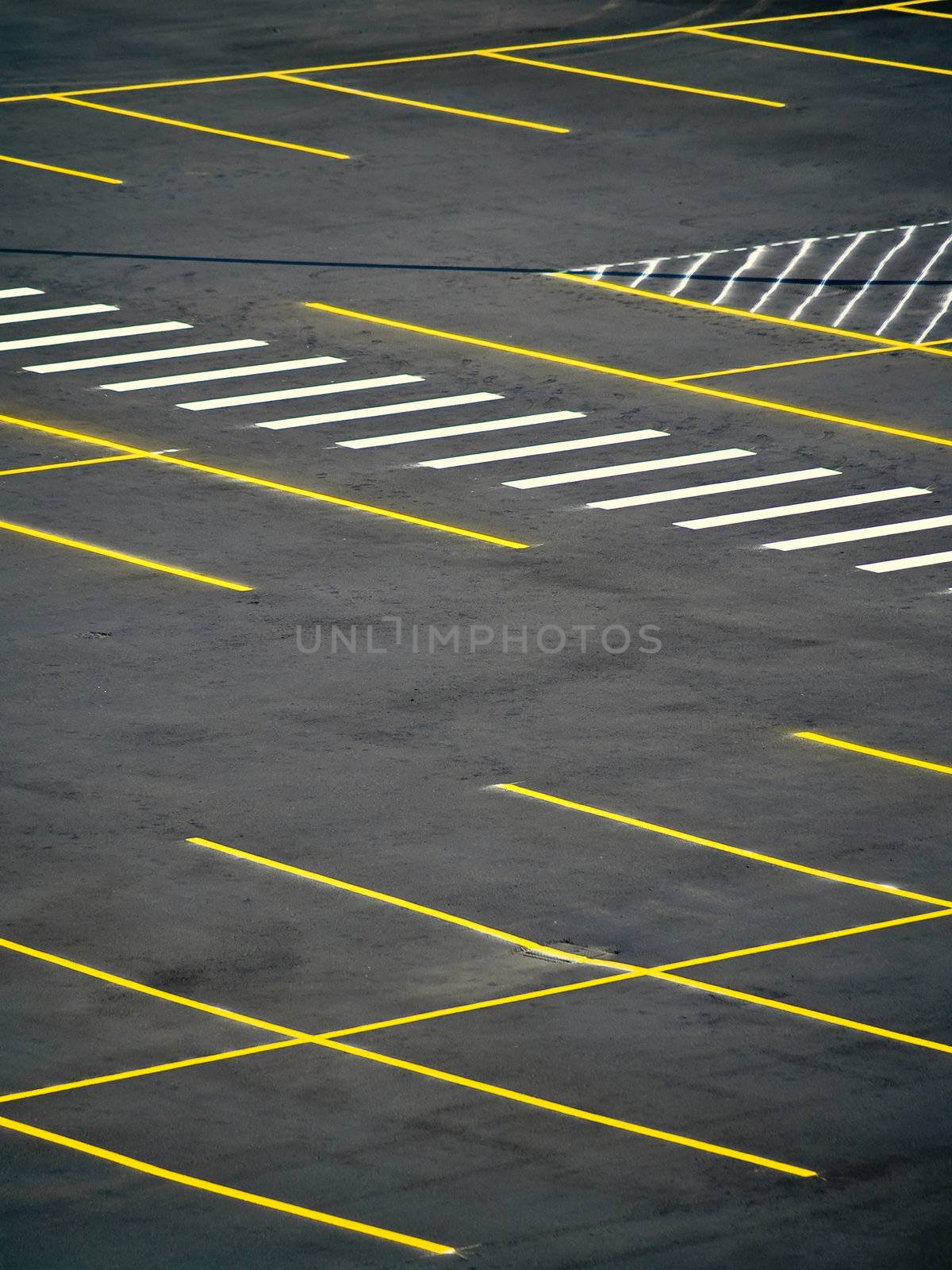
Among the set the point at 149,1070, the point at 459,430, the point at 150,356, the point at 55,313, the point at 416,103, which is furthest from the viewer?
the point at 416,103

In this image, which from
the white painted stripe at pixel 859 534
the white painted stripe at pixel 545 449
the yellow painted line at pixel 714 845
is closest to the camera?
the yellow painted line at pixel 714 845

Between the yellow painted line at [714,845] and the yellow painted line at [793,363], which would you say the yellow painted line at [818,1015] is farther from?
the yellow painted line at [793,363]

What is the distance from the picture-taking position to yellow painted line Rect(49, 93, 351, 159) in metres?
32.5

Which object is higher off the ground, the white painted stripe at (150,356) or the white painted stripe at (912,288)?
the white painted stripe at (912,288)

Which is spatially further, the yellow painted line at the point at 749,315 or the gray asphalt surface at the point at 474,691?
the yellow painted line at the point at 749,315

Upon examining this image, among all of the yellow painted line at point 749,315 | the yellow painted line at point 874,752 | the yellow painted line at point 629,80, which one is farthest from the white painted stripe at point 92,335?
the yellow painted line at point 874,752

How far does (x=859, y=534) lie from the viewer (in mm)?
21641

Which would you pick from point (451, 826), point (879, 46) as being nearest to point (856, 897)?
point (451, 826)

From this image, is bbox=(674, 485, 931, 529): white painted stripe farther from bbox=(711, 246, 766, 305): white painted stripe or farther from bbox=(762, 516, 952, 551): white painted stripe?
bbox=(711, 246, 766, 305): white painted stripe

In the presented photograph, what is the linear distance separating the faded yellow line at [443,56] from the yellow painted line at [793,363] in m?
12.2

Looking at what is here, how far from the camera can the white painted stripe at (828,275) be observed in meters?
27.3

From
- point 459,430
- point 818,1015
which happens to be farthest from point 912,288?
point 818,1015

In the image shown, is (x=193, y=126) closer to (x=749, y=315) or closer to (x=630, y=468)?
(x=749, y=315)

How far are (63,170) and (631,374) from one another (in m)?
9.25
